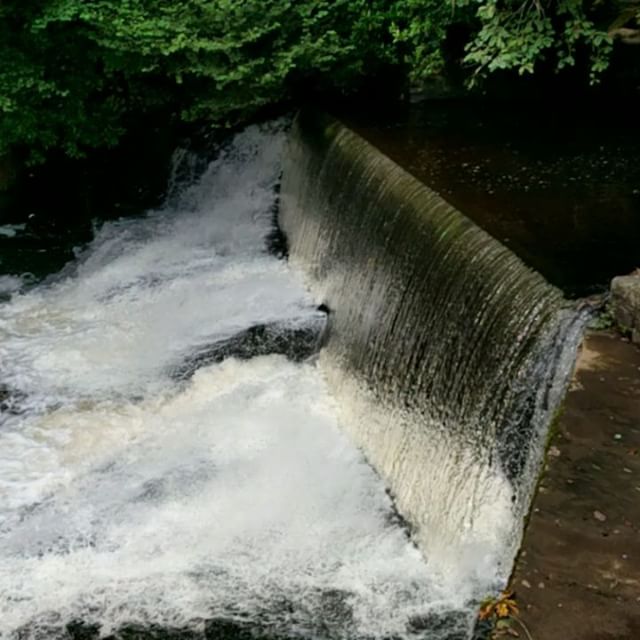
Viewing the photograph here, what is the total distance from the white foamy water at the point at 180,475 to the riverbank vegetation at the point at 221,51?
1719 millimetres

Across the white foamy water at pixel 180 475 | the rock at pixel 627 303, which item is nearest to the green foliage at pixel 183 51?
the white foamy water at pixel 180 475

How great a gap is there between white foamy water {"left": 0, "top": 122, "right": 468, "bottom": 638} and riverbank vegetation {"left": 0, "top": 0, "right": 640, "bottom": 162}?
172cm

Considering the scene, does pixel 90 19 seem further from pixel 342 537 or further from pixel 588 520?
pixel 588 520

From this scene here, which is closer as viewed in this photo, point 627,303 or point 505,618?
point 505,618

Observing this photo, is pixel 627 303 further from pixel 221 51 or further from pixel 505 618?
pixel 221 51

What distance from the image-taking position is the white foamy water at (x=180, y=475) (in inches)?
183

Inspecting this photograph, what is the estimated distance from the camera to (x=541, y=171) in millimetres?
6809

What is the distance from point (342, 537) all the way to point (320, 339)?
2391mm

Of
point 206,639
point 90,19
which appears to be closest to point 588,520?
point 206,639

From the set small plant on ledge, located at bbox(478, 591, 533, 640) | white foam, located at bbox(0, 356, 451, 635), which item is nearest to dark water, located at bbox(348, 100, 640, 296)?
white foam, located at bbox(0, 356, 451, 635)

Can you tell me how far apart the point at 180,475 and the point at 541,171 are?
3.48 meters

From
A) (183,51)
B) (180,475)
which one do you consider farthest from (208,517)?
(183,51)

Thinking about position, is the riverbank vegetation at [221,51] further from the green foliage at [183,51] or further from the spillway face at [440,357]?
the spillway face at [440,357]

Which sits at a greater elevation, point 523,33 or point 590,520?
point 523,33
